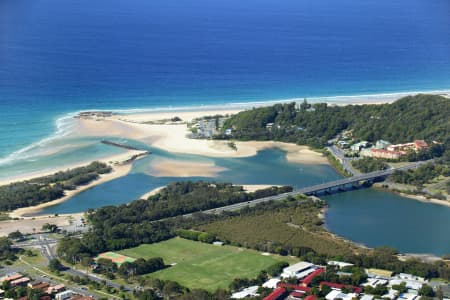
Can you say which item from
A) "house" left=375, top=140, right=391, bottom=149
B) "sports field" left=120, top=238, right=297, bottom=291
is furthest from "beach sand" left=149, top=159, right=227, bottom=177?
"sports field" left=120, top=238, right=297, bottom=291

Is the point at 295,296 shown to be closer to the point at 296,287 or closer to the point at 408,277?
the point at 296,287

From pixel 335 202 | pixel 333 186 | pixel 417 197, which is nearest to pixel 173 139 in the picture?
pixel 333 186

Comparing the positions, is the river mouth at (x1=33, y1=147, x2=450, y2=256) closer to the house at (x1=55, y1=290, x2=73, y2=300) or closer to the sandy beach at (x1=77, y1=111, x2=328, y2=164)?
the sandy beach at (x1=77, y1=111, x2=328, y2=164)

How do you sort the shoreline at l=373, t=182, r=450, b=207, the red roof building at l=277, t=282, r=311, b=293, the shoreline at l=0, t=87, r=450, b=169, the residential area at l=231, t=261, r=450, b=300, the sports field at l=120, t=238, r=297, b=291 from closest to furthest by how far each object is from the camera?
the residential area at l=231, t=261, r=450, b=300
the red roof building at l=277, t=282, r=311, b=293
the sports field at l=120, t=238, r=297, b=291
the shoreline at l=373, t=182, r=450, b=207
the shoreline at l=0, t=87, r=450, b=169

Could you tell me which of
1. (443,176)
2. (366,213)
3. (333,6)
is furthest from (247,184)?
(333,6)

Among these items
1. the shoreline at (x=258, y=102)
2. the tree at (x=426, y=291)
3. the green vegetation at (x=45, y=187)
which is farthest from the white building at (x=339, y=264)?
the shoreline at (x=258, y=102)

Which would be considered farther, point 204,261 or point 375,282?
point 204,261
